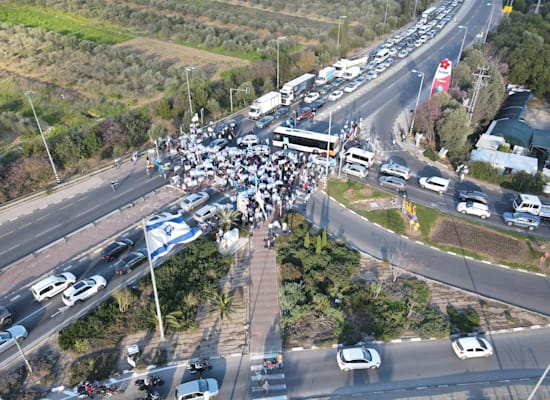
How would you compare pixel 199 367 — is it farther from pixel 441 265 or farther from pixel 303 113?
pixel 303 113

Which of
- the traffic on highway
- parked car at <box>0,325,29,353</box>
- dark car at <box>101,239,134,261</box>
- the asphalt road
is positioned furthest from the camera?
dark car at <box>101,239,134,261</box>

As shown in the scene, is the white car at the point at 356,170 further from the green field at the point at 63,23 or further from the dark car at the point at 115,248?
the green field at the point at 63,23

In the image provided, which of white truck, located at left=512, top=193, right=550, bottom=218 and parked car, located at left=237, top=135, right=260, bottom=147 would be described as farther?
parked car, located at left=237, top=135, right=260, bottom=147

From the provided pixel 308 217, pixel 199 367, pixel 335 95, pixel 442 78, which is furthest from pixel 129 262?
pixel 442 78

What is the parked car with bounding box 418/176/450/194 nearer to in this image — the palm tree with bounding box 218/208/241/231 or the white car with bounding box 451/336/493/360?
the white car with bounding box 451/336/493/360

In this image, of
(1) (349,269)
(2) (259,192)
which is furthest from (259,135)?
(1) (349,269)

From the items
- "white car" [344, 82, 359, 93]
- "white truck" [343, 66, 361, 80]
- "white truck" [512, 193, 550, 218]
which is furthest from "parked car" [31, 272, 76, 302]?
"white truck" [343, 66, 361, 80]
